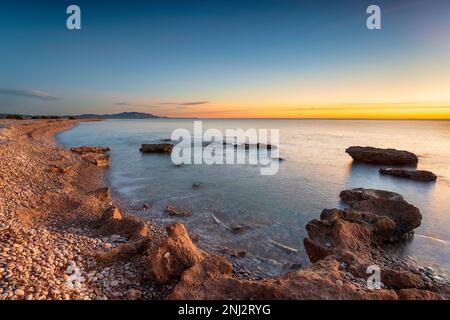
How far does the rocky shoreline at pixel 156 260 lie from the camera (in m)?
5.33

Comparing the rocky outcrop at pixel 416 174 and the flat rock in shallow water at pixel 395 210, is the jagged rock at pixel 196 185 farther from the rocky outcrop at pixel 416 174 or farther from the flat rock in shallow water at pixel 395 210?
the rocky outcrop at pixel 416 174

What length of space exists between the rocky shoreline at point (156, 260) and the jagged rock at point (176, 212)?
1.92m

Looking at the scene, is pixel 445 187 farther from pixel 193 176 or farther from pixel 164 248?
pixel 164 248

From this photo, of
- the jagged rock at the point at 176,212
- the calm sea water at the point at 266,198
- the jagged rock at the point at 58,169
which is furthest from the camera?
the jagged rock at the point at 58,169

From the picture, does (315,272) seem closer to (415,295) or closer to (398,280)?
(415,295)

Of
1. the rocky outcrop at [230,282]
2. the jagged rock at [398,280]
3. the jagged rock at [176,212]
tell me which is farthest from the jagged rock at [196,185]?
the jagged rock at [398,280]

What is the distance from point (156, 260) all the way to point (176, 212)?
7546mm

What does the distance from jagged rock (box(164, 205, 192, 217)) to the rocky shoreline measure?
1.92 meters

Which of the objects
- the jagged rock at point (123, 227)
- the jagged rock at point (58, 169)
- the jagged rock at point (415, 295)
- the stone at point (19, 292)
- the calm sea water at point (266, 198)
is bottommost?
the calm sea water at point (266, 198)

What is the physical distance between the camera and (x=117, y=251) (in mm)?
7184

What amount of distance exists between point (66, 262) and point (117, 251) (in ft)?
4.11

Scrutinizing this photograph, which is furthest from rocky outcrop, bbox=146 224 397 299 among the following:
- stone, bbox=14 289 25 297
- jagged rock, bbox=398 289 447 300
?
stone, bbox=14 289 25 297
